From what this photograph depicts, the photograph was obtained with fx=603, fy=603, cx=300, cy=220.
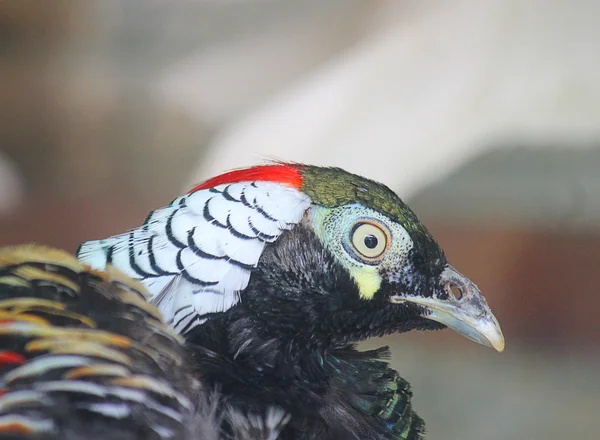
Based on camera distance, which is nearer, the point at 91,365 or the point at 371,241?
the point at 91,365

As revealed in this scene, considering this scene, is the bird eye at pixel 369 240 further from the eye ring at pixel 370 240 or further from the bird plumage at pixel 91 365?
the bird plumage at pixel 91 365

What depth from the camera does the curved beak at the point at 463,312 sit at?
640mm

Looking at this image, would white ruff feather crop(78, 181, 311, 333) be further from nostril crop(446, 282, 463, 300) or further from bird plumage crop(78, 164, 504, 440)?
nostril crop(446, 282, 463, 300)

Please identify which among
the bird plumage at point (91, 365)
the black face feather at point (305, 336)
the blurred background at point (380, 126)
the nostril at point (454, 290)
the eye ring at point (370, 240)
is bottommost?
the bird plumage at point (91, 365)

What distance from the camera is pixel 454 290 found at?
0.66 m

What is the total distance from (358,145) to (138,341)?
45.5 inches

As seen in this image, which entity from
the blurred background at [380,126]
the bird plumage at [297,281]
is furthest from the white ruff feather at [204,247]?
the blurred background at [380,126]

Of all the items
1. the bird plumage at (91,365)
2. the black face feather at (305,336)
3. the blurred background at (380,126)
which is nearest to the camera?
the bird plumage at (91,365)

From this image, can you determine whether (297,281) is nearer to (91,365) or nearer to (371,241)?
(371,241)

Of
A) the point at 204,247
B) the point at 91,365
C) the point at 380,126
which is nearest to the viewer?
the point at 91,365

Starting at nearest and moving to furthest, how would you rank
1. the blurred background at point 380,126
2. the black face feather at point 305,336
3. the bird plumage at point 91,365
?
1. the bird plumage at point 91,365
2. the black face feather at point 305,336
3. the blurred background at point 380,126

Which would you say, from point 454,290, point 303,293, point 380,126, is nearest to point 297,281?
point 303,293

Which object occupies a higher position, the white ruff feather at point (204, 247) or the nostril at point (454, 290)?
the nostril at point (454, 290)

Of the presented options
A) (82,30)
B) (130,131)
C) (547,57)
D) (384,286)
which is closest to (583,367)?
(547,57)
